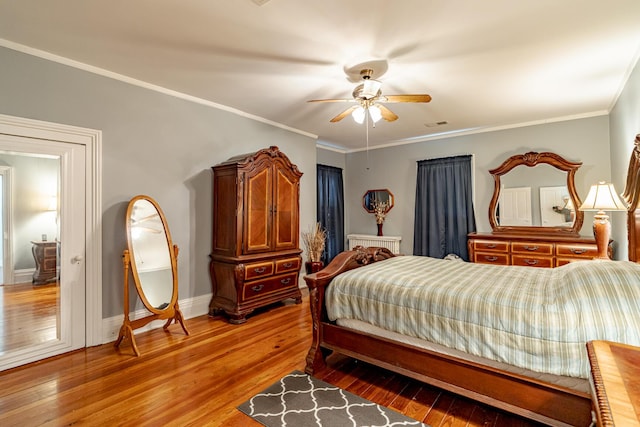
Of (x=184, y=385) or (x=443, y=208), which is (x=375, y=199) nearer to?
(x=443, y=208)

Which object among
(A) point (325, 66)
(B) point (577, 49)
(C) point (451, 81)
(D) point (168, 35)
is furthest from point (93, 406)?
(B) point (577, 49)

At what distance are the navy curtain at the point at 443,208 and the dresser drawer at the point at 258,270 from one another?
2884 millimetres

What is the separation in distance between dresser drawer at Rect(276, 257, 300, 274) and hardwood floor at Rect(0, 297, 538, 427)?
39.8 inches

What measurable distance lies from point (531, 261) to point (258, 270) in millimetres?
3663

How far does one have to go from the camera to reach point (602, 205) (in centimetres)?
303

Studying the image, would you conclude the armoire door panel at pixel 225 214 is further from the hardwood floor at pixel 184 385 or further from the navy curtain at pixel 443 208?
the navy curtain at pixel 443 208

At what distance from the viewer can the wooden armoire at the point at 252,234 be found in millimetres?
3592

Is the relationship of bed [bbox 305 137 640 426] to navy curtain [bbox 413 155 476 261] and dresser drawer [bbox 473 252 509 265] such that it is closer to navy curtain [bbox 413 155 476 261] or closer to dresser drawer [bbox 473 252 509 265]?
dresser drawer [bbox 473 252 509 265]

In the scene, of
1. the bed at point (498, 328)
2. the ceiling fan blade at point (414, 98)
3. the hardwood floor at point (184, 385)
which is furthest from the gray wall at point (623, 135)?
the hardwood floor at point (184, 385)

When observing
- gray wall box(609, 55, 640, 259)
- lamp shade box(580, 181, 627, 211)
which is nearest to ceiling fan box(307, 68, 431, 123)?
gray wall box(609, 55, 640, 259)

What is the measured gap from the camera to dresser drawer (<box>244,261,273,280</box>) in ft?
11.9

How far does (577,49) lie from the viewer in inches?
102

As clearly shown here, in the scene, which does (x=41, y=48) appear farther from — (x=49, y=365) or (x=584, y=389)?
(x=584, y=389)

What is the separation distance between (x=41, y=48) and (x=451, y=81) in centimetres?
376
